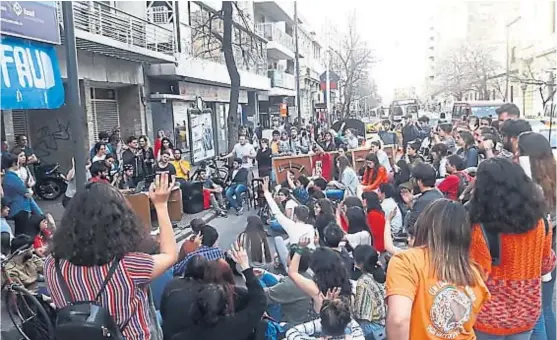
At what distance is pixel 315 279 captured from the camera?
3604 millimetres

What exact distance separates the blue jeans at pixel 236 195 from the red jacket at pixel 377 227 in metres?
6.45

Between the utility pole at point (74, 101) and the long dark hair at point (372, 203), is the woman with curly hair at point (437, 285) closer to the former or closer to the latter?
the long dark hair at point (372, 203)

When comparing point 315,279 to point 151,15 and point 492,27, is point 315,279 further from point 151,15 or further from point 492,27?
point 492,27

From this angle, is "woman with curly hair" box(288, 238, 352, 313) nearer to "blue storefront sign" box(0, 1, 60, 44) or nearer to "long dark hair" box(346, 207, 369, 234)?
"long dark hair" box(346, 207, 369, 234)

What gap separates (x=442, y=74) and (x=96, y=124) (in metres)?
48.6

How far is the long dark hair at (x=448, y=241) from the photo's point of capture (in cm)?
253

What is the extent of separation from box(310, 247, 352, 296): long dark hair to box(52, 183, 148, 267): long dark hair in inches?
47.1

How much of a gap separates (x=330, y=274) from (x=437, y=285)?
3.58 ft

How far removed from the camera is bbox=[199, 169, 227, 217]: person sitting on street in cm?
1244

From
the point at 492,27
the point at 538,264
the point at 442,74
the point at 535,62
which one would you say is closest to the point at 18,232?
the point at 538,264

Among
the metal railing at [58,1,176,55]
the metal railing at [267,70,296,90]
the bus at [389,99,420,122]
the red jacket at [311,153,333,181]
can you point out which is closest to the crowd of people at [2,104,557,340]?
the red jacket at [311,153,333,181]

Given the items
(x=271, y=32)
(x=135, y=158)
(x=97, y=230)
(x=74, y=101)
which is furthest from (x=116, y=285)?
(x=271, y=32)

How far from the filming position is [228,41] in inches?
699

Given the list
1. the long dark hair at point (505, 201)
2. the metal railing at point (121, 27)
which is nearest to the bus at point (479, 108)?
the metal railing at point (121, 27)
